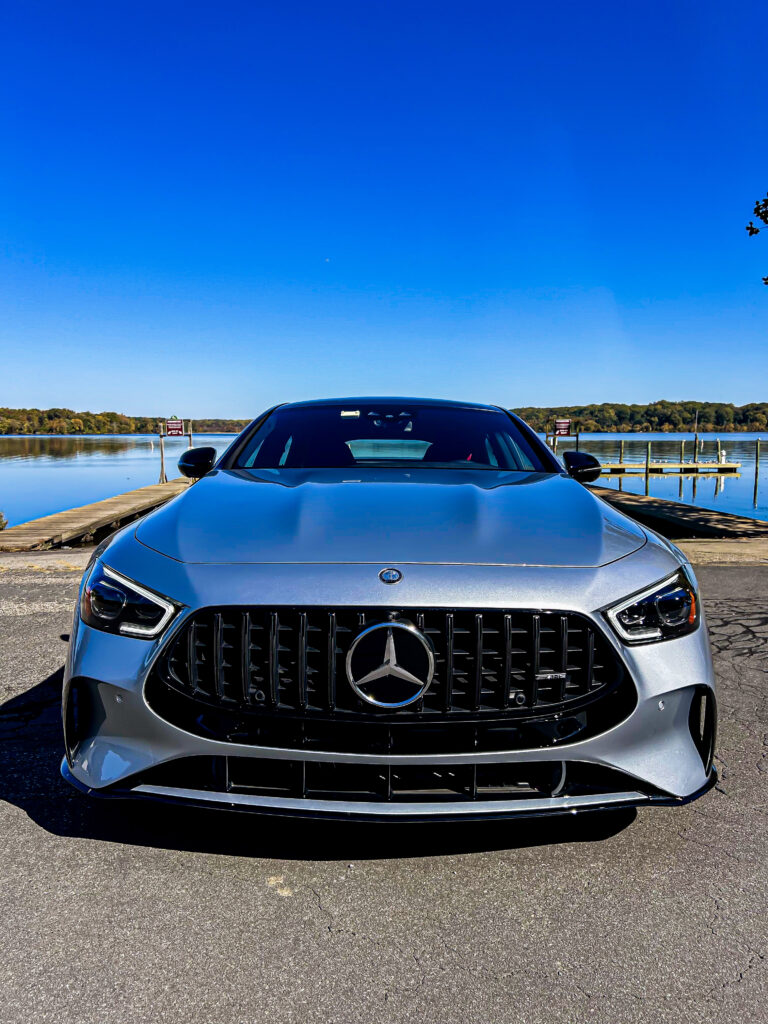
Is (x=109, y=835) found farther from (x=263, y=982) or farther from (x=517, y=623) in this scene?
(x=517, y=623)

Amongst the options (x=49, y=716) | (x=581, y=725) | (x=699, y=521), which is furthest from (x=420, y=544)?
(x=699, y=521)

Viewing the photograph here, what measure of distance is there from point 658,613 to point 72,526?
11531mm

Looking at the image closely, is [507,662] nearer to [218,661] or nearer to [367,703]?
[367,703]

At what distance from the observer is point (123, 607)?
1877 mm

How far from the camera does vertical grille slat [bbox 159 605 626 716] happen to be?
1.74m

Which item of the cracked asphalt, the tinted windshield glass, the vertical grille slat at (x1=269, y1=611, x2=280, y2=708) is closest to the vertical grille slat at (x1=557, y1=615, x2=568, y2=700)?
the cracked asphalt

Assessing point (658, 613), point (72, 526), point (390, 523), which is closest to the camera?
point (658, 613)

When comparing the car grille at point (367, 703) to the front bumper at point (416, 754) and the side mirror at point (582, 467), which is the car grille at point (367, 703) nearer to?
the front bumper at point (416, 754)

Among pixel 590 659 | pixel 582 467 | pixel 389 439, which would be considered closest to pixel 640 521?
pixel 582 467

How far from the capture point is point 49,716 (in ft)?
10.1

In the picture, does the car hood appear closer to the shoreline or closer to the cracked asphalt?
the cracked asphalt

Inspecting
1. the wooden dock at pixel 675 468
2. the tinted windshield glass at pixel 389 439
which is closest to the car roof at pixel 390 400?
the tinted windshield glass at pixel 389 439

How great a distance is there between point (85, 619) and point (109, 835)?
0.67 meters

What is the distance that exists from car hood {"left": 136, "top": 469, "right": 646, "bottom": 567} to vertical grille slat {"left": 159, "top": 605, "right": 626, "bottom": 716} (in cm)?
17
